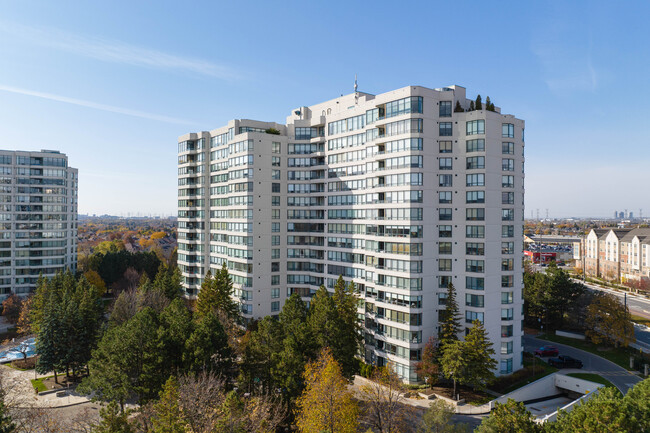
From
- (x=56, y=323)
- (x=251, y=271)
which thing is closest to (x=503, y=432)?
(x=251, y=271)

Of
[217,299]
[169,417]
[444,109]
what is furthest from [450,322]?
[169,417]

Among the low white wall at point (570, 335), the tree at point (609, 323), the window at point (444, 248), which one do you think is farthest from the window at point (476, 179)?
the low white wall at point (570, 335)

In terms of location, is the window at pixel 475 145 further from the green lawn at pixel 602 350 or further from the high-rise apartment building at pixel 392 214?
the green lawn at pixel 602 350

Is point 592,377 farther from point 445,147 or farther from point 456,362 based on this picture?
point 445,147

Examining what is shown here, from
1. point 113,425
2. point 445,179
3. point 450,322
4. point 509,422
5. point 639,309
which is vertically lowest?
point 639,309

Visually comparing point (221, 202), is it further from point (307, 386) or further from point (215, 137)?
point (307, 386)

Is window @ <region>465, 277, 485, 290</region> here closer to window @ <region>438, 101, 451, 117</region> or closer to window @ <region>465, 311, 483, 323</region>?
window @ <region>465, 311, 483, 323</region>

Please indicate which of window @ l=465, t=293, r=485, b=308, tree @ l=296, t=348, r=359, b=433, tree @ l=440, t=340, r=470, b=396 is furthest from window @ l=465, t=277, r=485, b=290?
tree @ l=296, t=348, r=359, b=433
